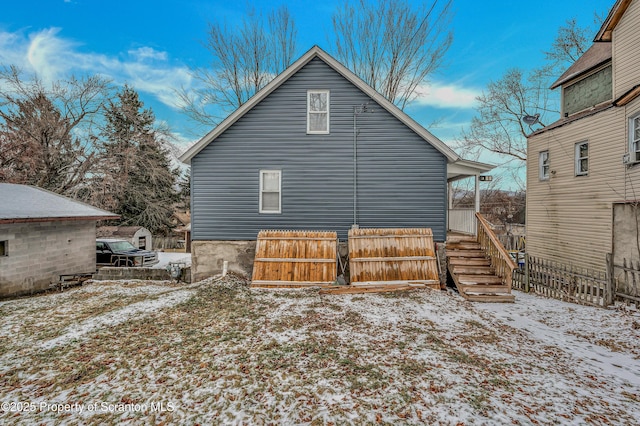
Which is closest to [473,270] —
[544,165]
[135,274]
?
[544,165]

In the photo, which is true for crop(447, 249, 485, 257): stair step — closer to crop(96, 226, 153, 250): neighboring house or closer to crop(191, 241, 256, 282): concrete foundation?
crop(191, 241, 256, 282): concrete foundation

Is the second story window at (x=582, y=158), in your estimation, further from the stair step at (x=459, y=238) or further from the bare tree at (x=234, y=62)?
the bare tree at (x=234, y=62)

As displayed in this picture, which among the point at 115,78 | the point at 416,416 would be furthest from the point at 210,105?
the point at 416,416

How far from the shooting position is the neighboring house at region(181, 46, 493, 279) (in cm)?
986

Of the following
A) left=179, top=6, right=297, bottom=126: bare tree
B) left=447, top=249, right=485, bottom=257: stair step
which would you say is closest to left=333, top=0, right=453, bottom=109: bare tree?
left=179, top=6, right=297, bottom=126: bare tree

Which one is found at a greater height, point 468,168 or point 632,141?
point 632,141

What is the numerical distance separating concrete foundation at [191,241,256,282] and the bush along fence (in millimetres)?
9767

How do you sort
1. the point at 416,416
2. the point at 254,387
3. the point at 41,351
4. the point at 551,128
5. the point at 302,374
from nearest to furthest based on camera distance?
the point at 416,416, the point at 254,387, the point at 302,374, the point at 41,351, the point at 551,128

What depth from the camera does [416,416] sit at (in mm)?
3162

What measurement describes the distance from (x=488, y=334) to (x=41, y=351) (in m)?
7.94

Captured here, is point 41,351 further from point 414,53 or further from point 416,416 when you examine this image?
point 414,53

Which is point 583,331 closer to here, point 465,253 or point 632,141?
point 465,253

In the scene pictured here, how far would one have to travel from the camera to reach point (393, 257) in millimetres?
8812

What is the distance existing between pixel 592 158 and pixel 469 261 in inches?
259
